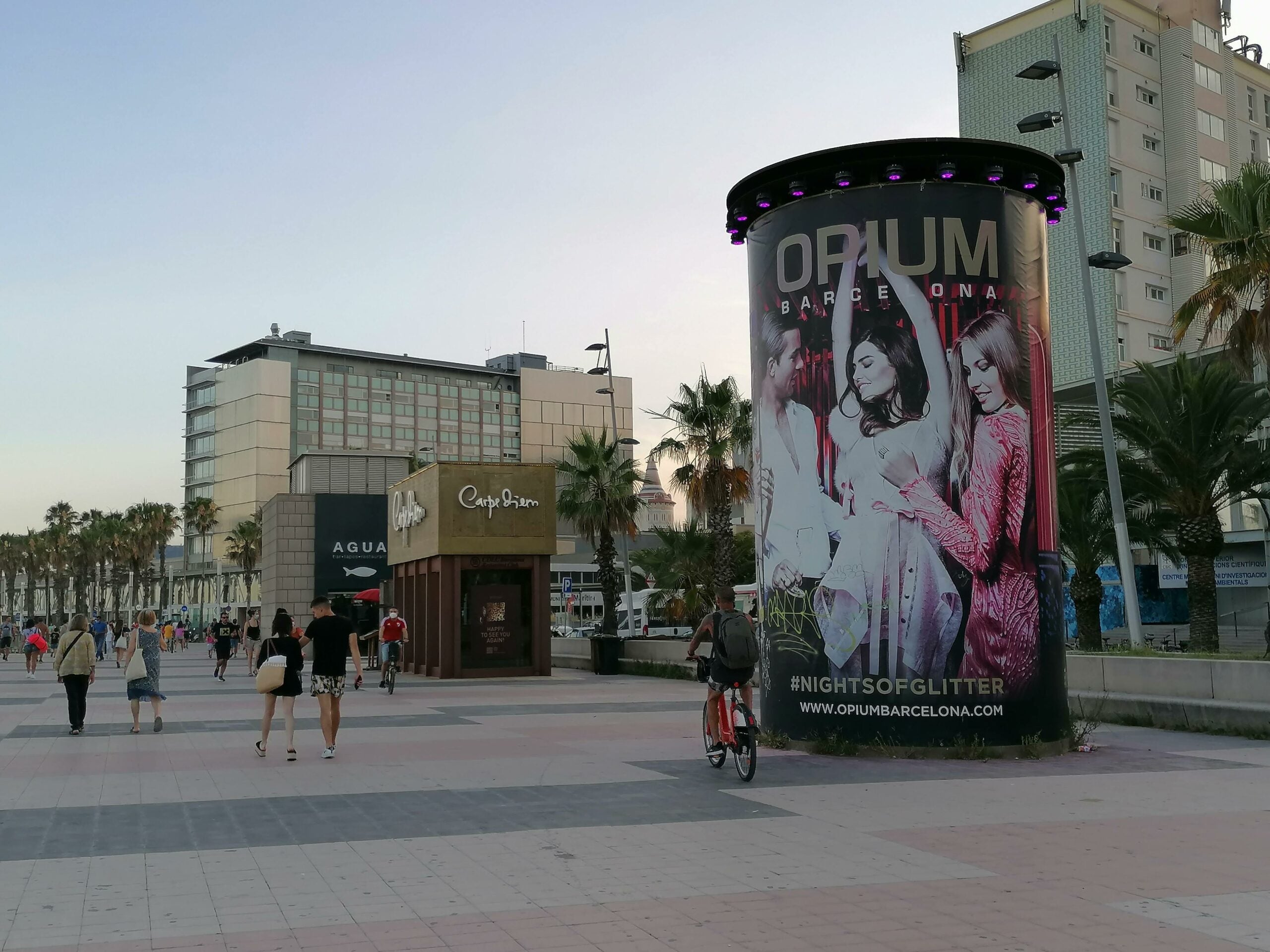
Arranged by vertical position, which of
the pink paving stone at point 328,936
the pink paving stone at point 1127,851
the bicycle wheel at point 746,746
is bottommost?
the pink paving stone at point 1127,851

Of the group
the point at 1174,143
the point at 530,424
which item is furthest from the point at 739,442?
the point at 530,424

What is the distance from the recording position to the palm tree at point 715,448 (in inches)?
1412

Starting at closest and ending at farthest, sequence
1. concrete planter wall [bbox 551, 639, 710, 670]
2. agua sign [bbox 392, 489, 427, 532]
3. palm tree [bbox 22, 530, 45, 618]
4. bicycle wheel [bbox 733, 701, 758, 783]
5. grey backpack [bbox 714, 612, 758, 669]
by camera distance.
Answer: bicycle wheel [bbox 733, 701, 758, 783] → grey backpack [bbox 714, 612, 758, 669] → concrete planter wall [bbox 551, 639, 710, 670] → agua sign [bbox 392, 489, 427, 532] → palm tree [bbox 22, 530, 45, 618]

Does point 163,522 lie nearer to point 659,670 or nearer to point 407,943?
point 659,670

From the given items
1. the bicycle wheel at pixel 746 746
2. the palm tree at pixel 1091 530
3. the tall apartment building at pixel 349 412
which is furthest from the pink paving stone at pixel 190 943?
the tall apartment building at pixel 349 412

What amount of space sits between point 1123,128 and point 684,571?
119ft

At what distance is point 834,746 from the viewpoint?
12.9 metres

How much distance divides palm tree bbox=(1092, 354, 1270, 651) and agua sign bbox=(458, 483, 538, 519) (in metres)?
14.1

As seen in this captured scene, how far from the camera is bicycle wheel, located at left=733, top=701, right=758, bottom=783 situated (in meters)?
11.1

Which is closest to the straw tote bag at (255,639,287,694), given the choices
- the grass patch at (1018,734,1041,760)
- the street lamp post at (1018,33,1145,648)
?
the grass patch at (1018,734,1041,760)

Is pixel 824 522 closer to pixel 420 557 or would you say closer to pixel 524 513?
pixel 524 513

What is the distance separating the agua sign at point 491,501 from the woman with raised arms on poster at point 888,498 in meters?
19.1

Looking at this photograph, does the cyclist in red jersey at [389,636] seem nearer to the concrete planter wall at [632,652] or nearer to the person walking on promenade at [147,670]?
the concrete planter wall at [632,652]

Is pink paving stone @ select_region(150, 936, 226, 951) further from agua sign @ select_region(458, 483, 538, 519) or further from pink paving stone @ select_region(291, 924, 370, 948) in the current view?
agua sign @ select_region(458, 483, 538, 519)
